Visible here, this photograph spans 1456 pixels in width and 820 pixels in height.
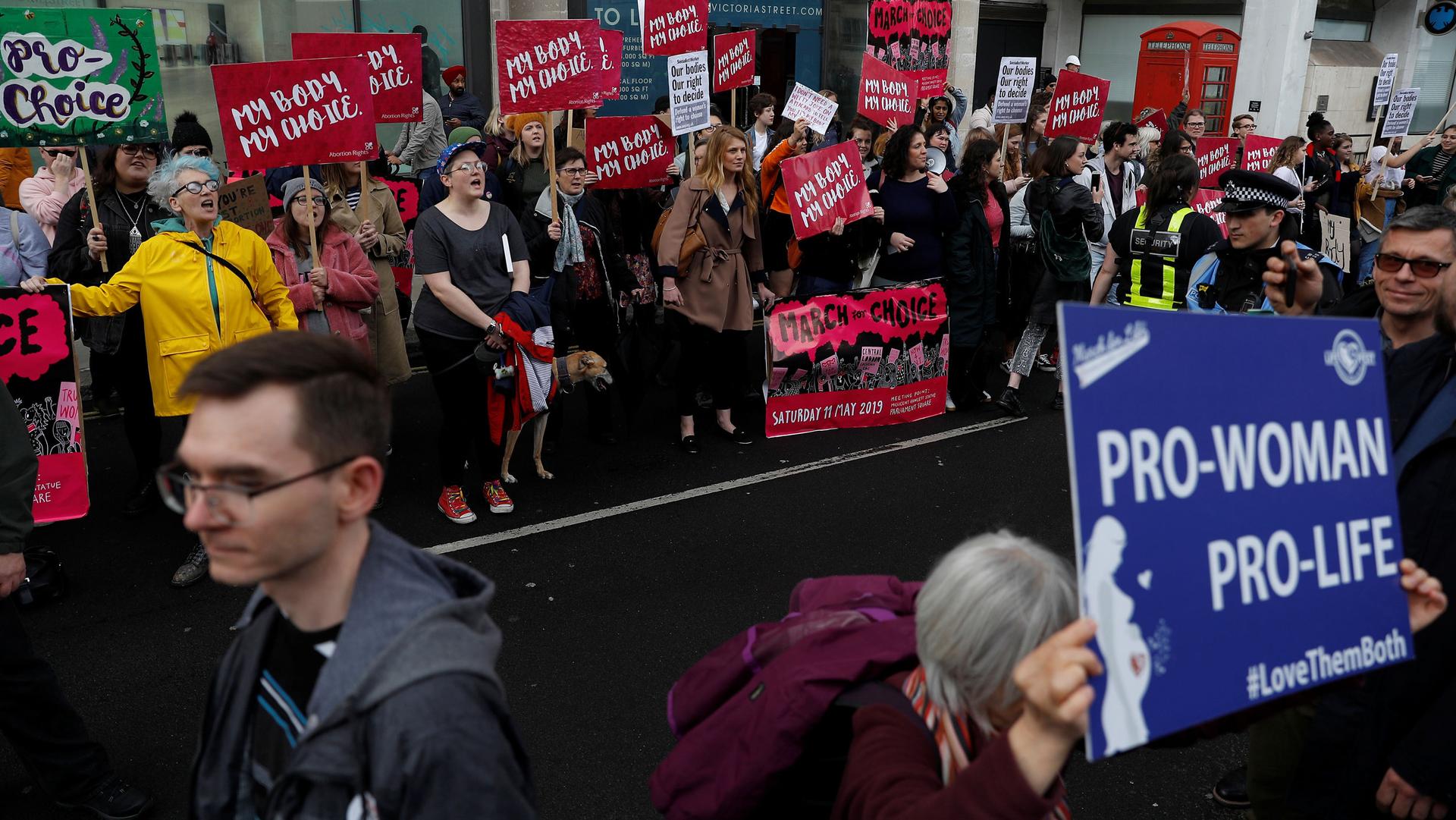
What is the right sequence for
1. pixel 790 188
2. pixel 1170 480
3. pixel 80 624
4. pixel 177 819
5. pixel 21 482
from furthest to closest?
pixel 790 188, pixel 80 624, pixel 177 819, pixel 21 482, pixel 1170 480

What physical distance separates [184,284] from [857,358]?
162 inches

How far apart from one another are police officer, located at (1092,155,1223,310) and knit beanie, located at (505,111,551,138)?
3.75m

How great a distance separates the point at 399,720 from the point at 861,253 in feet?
21.4

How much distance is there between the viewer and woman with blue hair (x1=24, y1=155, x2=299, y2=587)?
486 centimetres

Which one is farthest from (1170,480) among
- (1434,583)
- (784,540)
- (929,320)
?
(929,320)

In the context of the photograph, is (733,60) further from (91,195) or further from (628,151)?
(91,195)

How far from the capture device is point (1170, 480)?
163 centimetres

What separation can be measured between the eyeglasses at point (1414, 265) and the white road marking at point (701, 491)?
382 centimetres

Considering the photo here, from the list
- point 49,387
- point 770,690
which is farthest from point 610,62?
point 770,690

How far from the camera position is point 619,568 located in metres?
5.42

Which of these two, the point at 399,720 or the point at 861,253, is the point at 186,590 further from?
the point at 861,253

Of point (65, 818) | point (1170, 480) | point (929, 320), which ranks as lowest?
point (65, 818)

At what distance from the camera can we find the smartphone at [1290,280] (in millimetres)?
3195

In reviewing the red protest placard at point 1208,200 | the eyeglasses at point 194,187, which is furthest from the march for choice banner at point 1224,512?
the red protest placard at point 1208,200
